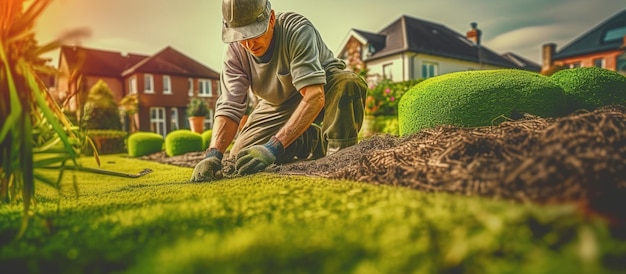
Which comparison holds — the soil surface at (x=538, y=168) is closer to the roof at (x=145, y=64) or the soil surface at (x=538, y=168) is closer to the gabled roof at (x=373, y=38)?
the gabled roof at (x=373, y=38)

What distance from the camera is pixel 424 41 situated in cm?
2197

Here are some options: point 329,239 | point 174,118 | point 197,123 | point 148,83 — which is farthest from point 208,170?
point 174,118

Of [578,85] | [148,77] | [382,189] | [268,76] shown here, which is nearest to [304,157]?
[268,76]

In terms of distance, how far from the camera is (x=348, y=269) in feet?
2.58

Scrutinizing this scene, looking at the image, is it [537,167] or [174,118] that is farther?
[174,118]

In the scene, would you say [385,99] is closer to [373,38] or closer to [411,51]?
[411,51]

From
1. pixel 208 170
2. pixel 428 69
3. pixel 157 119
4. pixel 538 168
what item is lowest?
pixel 208 170

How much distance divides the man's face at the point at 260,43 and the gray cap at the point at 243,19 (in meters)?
0.17

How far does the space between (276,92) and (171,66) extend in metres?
29.6

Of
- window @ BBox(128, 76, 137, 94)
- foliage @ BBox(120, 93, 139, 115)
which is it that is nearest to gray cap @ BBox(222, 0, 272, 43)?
foliage @ BBox(120, 93, 139, 115)

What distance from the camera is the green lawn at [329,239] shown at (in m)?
0.77

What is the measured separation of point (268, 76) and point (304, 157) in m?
1.05

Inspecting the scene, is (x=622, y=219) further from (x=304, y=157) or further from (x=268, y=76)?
(x=304, y=157)

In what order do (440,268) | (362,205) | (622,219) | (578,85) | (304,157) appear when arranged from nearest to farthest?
(440,268) → (622,219) → (362,205) → (578,85) → (304,157)
